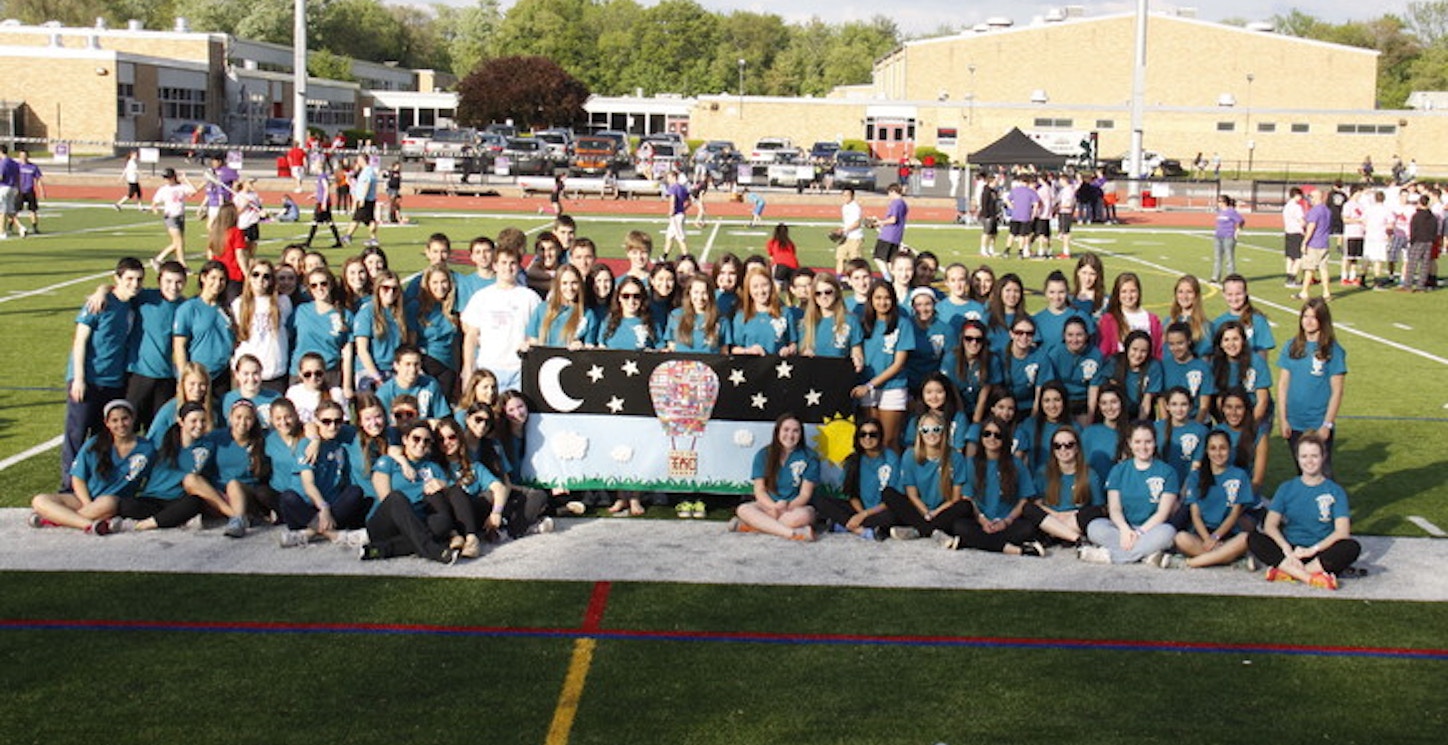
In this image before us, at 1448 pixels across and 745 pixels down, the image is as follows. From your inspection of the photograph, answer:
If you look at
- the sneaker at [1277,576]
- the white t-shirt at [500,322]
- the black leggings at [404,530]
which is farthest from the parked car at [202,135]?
the sneaker at [1277,576]

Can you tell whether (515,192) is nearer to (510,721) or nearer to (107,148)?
(107,148)

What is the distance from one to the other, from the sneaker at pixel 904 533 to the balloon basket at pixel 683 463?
1.47 meters

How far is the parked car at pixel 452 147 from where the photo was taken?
55.9 meters

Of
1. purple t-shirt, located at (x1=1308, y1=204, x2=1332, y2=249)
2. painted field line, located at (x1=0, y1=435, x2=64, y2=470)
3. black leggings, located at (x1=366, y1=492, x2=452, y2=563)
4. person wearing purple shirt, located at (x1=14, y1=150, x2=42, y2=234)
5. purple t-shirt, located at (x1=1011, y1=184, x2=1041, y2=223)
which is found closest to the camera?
black leggings, located at (x1=366, y1=492, x2=452, y2=563)

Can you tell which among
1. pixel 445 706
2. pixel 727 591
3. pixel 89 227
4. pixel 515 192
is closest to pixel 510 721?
pixel 445 706

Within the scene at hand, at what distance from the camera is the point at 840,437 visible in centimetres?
1076

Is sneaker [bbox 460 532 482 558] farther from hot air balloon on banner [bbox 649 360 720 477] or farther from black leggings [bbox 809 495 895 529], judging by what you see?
black leggings [bbox 809 495 895 529]

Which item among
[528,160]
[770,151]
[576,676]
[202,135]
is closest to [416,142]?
[202,135]

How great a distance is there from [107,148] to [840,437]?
62.8 meters

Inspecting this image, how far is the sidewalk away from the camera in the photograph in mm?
9195

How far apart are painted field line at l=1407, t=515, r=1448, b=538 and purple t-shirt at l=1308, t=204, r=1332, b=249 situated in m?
14.8

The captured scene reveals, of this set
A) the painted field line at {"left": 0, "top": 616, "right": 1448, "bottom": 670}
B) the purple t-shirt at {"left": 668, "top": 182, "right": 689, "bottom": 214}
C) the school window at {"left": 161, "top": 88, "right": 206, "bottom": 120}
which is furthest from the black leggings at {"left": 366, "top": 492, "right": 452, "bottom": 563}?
the school window at {"left": 161, "top": 88, "right": 206, "bottom": 120}

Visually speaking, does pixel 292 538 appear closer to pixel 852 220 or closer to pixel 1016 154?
pixel 852 220

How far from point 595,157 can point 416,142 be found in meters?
12.3
